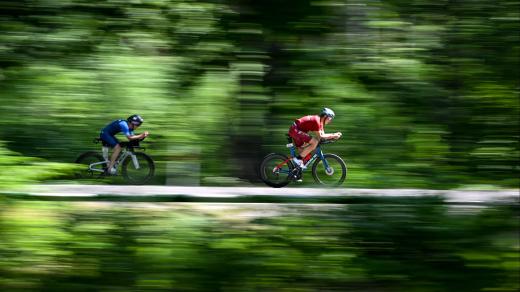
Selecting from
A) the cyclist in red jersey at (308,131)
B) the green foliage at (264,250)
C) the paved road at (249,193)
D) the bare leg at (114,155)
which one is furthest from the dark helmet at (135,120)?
the cyclist in red jersey at (308,131)

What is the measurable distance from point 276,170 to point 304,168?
0.23 m

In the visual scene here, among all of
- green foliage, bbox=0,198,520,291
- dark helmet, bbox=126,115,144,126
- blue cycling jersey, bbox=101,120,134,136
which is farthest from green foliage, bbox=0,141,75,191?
dark helmet, bbox=126,115,144,126

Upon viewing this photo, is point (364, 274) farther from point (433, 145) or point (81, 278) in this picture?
point (81, 278)

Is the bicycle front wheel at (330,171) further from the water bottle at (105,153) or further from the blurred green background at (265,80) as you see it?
the water bottle at (105,153)

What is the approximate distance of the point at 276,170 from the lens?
13.9 feet

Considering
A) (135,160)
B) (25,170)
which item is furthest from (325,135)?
(25,170)

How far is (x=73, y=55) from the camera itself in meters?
4.23

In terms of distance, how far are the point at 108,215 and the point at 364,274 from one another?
1.37m

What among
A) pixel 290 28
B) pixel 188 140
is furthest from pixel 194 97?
pixel 290 28

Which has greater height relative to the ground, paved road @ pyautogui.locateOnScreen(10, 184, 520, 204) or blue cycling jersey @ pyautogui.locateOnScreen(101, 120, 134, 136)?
blue cycling jersey @ pyautogui.locateOnScreen(101, 120, 134, 136)

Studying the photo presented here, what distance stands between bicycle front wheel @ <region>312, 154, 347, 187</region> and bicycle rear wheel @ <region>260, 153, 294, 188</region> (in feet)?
0.56

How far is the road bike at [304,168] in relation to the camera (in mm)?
4172

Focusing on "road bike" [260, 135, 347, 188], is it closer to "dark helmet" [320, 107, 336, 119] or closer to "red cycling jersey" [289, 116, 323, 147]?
"red cycling jersey" [289, 116, 323, 147]

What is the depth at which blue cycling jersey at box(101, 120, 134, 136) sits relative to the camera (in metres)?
4.10
